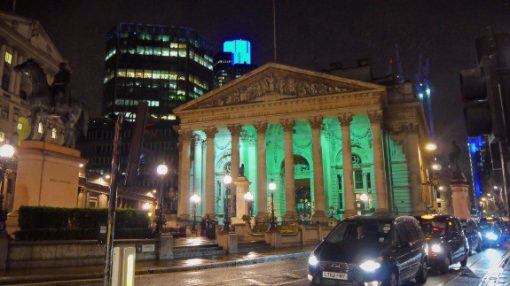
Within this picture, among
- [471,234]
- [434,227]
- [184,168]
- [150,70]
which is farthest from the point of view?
[150,70]

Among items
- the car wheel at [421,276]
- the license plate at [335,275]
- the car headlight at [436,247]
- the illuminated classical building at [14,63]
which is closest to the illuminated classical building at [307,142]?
the illuminated classical building at [14,63]

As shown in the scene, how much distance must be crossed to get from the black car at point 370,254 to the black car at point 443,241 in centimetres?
297

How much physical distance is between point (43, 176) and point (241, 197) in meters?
22.6

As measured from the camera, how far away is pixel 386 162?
161 feet

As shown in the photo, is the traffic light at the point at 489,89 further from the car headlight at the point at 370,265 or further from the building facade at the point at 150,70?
the building facade at the point at 150,70

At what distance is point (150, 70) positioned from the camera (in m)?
113

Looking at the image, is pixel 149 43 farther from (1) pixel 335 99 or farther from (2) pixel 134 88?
(1) pixel 335 99

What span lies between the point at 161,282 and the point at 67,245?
543 cm

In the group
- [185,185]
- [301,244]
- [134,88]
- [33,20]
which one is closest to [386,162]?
[301,244]

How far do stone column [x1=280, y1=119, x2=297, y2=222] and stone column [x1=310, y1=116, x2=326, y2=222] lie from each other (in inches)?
98.2

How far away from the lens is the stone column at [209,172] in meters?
50.6

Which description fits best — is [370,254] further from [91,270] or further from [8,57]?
[8,57]

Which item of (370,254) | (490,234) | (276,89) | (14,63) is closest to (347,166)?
(276,89)

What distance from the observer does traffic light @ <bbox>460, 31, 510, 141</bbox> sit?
3.77 meters
